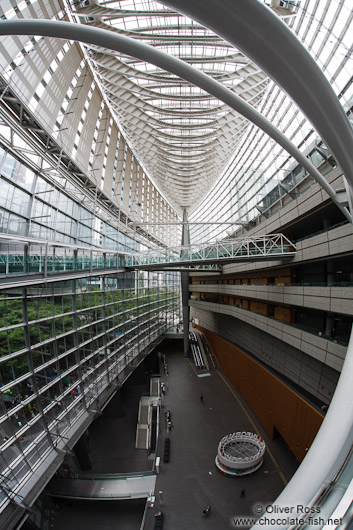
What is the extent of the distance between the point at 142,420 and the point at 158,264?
12399mm

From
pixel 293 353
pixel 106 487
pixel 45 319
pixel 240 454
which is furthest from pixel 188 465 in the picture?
pixel 45 319

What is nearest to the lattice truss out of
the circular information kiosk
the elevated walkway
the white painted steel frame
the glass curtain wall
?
the glass curtain wall

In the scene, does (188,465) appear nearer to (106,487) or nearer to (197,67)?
(106,487)

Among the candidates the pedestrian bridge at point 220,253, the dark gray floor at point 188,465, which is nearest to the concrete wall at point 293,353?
the pedestrian bridge at point 220,253

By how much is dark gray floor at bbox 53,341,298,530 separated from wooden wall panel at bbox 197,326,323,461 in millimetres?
1048

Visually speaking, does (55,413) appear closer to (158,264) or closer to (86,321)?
(86,321)

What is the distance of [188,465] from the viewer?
52.4 feet

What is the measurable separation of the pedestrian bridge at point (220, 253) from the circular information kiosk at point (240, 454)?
11213 millimetres

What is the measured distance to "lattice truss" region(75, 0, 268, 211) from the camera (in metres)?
14.9

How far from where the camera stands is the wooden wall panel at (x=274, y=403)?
1418cm

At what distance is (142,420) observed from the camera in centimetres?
2155

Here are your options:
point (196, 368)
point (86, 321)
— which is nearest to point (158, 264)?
point (86, 321)

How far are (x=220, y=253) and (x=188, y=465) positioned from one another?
13.1 m

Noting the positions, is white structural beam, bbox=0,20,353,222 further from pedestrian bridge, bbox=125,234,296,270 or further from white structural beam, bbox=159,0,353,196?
pedestrian bridge, bbox=125,234,296,270
